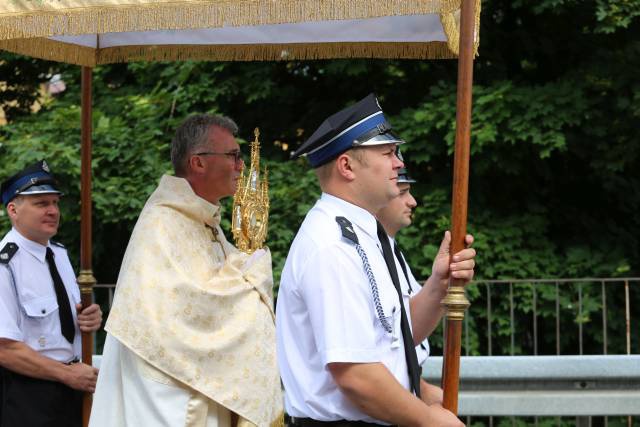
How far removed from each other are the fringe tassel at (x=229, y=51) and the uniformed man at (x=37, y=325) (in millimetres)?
624

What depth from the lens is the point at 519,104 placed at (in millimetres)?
8281

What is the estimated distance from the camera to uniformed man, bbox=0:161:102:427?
15.1 feet

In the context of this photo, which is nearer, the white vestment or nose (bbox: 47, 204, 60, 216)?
the white vestment

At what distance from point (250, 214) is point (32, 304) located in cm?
109

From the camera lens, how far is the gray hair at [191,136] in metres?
4.34

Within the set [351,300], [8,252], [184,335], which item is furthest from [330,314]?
[8,252]

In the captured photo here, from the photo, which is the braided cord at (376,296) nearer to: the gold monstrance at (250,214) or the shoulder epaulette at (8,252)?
the gold monstrance at (250,214)

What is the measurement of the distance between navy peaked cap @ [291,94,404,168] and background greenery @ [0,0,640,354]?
4445 mm

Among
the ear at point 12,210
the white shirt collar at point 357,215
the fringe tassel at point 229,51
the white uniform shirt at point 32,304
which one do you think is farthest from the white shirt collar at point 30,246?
the white shirt collar at point 357,215

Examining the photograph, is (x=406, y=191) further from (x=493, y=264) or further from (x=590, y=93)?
(x=590, y=93)

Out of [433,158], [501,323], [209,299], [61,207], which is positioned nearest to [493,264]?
[501,323]

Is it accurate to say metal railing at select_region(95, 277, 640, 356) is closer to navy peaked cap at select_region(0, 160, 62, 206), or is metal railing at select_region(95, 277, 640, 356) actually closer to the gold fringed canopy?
navy peaked cap at select_region(0, 160, 62, 206)

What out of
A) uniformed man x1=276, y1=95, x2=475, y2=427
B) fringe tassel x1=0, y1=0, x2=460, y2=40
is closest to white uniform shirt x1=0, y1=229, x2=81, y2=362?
fringe tassel x1=0, y1=0, x2=460, y2=40

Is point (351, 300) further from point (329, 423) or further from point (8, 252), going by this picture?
point (8, 252)
